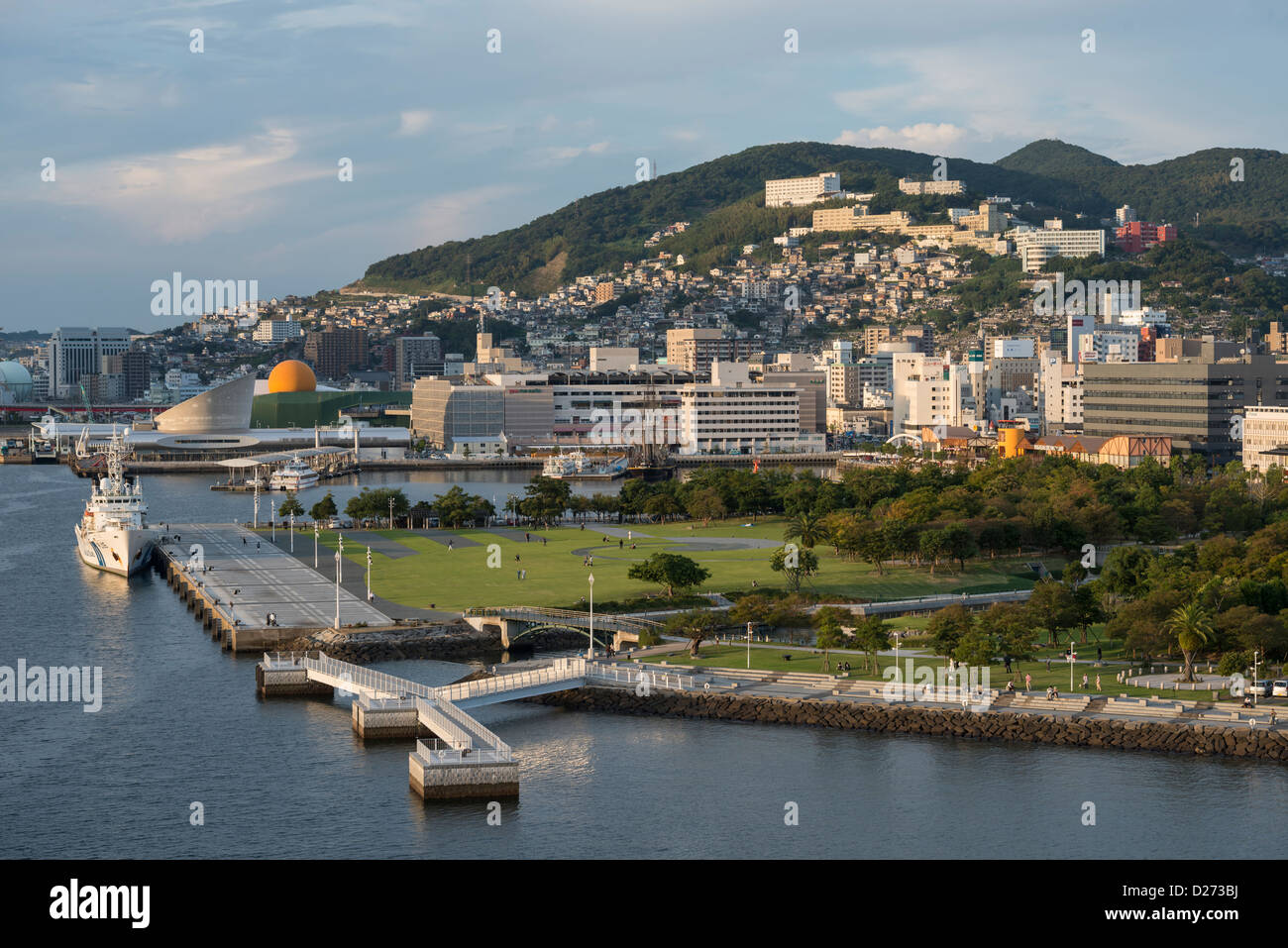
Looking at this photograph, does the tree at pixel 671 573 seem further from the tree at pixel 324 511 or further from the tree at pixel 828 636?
the tree at pixel 324 511

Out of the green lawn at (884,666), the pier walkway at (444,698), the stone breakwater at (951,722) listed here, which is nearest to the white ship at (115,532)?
the pier walkway at (444,698)

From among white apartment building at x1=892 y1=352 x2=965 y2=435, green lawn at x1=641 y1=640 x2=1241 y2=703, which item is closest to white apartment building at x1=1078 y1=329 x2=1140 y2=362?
white apartment building at x1=892 y1=352 x2=965 y2=435

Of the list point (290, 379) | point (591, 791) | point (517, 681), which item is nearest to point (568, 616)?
point (517, 681)

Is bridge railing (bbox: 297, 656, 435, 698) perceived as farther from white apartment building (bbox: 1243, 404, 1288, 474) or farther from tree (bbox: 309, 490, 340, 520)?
white apartment building (bbox: 1243, 404, 1288, 474)

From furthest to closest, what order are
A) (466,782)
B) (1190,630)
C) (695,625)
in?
(695,625) → (1190,630) → (466,782)

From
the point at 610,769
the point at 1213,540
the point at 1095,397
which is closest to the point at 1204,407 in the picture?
the point at 1095,397

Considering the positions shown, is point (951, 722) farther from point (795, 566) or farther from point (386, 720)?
point (795, 566)

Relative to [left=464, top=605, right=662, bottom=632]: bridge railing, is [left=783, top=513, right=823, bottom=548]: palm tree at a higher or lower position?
higher
